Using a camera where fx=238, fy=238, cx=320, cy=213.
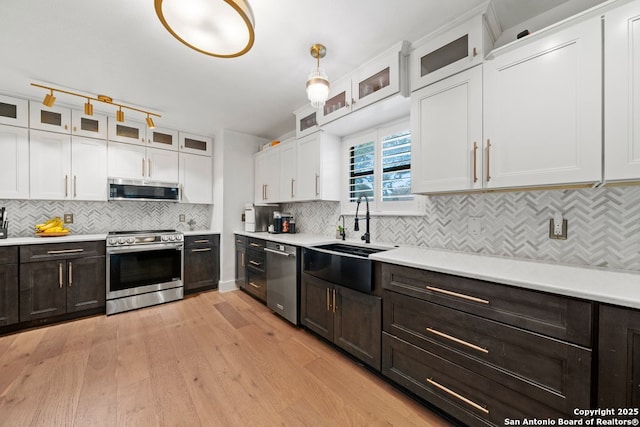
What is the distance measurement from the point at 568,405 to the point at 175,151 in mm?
4603

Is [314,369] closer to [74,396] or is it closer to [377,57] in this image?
[74,396]

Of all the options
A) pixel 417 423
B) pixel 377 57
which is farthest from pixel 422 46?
pixel 417 423

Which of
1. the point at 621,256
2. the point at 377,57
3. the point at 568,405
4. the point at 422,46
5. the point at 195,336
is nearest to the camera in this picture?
the point at 568,405

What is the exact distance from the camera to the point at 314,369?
6.19 feet

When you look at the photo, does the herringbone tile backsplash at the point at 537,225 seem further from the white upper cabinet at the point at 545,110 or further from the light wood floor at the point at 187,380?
the light wood floor at the point at 187,380

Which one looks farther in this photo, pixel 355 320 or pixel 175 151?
pixel 175 151

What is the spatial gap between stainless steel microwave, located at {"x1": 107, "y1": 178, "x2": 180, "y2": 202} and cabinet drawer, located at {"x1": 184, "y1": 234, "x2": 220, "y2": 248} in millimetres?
641

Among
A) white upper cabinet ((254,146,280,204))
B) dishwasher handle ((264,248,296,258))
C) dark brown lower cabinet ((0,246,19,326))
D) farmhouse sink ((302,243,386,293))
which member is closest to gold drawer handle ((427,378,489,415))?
farmhouse sink ((302,243,386,293))

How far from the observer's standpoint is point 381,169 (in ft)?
8.30

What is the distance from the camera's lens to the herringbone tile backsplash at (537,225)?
4.39 feet

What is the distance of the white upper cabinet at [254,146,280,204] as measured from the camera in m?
3.51

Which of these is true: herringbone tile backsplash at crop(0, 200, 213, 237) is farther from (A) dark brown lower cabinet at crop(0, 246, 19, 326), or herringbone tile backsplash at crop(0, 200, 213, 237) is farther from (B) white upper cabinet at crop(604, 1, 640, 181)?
(B) white upper cabinet at crop(604, 1, 640, 181)

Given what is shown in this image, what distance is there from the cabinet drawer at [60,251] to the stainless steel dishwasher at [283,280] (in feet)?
6.52

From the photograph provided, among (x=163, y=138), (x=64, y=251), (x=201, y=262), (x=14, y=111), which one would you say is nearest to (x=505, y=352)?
(x=201, y=262)
